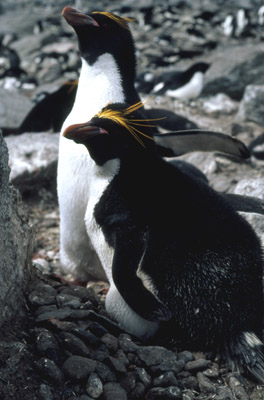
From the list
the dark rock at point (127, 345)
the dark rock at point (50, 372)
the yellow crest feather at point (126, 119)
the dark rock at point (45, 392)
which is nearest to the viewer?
the dark rock at point (45, 392)

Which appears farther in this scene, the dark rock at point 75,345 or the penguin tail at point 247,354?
the penguin tail at point 247,354

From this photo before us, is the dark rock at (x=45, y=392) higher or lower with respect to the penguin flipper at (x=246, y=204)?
higher

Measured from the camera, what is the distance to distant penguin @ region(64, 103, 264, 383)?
301 cm

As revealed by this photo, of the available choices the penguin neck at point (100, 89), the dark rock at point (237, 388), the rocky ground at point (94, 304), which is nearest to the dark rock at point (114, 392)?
the rocky ground at point (94, 304)

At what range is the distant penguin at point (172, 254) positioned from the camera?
3014 millimetres

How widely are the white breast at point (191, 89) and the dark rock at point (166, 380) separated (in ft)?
23.2

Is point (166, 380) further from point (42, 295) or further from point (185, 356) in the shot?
point (42, 295)

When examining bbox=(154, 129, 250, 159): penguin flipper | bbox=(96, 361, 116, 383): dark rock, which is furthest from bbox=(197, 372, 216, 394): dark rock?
bbox=(154, 129, 250, 159): penguin flipper

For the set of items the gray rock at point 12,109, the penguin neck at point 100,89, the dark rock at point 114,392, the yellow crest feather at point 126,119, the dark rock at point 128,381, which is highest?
the yellow crest feather at point 126,119

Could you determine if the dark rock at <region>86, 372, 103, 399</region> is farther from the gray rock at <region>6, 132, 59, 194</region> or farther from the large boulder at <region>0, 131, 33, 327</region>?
the gray rock at <region>6, 132, 59, 194</region>

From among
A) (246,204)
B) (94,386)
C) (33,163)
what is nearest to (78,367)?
(94,386)

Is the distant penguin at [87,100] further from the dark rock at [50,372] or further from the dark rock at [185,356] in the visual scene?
the dark rock at [50,372]

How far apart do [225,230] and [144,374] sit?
35.9 inches

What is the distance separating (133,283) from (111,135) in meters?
0.81
